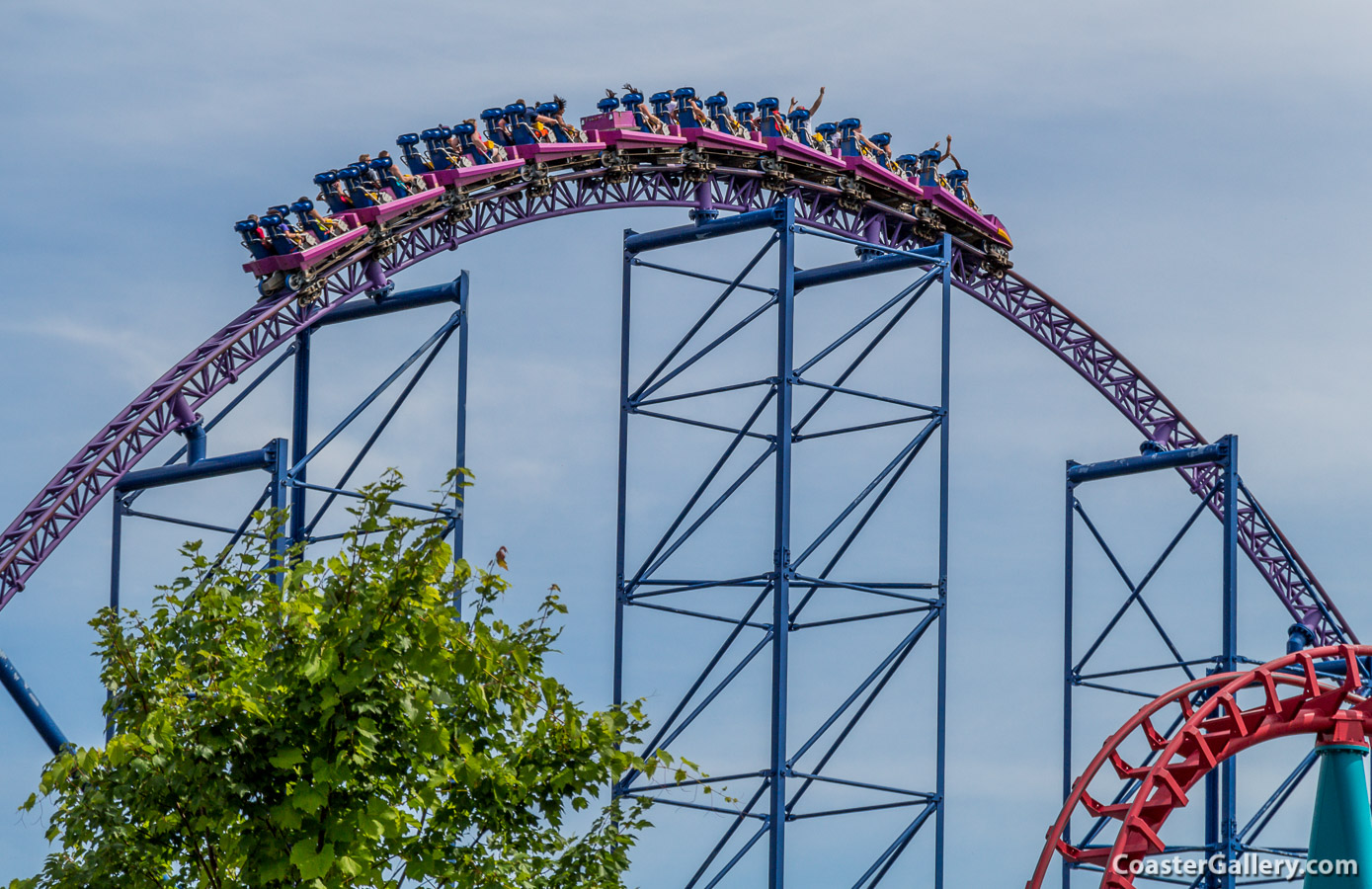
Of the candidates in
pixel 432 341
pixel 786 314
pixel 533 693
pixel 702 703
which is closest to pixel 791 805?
pixel 702 703

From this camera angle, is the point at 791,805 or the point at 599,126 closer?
the point at 791,805

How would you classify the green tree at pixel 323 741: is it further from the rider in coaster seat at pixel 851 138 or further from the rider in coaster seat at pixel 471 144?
Answer: the rider in coaster seat at pixel 851 138

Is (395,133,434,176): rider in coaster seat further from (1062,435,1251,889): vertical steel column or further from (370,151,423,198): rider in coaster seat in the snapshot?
(1062,435,1251,889): vertical steel column

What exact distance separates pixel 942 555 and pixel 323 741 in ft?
30.1

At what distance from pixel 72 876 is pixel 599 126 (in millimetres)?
14712

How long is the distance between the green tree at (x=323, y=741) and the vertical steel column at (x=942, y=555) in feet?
23.3

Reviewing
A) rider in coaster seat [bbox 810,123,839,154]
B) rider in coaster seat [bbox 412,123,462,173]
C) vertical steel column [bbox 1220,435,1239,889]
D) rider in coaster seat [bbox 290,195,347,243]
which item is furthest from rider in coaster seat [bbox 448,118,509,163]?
vertical steel column [bbox 1220,435,1239,889]

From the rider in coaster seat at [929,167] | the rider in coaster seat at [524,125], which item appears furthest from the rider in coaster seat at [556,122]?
the rider in coaster seat at [929,167]

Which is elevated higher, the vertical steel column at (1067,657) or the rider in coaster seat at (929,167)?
the rider in coaster seat at (929,167)

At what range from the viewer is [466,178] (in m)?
21.7

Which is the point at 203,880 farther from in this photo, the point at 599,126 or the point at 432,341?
the point at 599,126

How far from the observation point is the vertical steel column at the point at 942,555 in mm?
16609

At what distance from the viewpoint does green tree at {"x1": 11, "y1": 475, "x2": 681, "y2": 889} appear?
8680 mm

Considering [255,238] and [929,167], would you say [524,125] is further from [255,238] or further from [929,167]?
[929,167]
